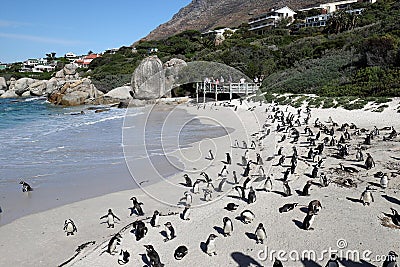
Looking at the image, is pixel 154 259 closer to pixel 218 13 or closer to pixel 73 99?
pixel 73 99

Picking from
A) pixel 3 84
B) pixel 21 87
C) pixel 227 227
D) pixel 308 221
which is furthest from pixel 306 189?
pixel 3 84

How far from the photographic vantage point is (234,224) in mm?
8219

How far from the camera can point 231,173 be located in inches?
476

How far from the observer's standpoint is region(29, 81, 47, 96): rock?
6736 centimetres

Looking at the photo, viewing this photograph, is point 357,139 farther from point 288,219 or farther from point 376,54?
point 376,54

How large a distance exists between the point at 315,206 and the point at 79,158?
1022 cm

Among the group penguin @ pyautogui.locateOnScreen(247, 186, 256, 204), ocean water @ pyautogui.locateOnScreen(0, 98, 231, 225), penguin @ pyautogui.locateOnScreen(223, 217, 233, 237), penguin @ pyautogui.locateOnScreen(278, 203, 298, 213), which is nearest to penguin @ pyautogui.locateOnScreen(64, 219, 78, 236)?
ocean water @ pyautogui.locateOnScreen(0, 98, 231, 225)

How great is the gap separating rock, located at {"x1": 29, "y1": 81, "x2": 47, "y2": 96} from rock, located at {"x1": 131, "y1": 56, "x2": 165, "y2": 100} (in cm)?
3123

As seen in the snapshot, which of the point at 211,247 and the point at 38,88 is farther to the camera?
the point at 38,88

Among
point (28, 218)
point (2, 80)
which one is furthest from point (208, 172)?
point (2, 80)

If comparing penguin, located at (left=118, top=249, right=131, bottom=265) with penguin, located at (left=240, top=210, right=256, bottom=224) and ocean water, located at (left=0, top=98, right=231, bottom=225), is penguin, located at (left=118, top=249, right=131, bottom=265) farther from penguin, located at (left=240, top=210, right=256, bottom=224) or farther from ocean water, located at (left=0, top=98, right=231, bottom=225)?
ocean water, located at (left=0, top=98, right=231, bottom=225)

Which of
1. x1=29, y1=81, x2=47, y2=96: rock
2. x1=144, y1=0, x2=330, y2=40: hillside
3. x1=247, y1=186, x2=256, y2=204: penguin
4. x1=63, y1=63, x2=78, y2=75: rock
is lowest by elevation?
x1=247, y1=186, x2=256, y2=204: penguin

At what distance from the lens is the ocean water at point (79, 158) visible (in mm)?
10758

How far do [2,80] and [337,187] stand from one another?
3211 inches
